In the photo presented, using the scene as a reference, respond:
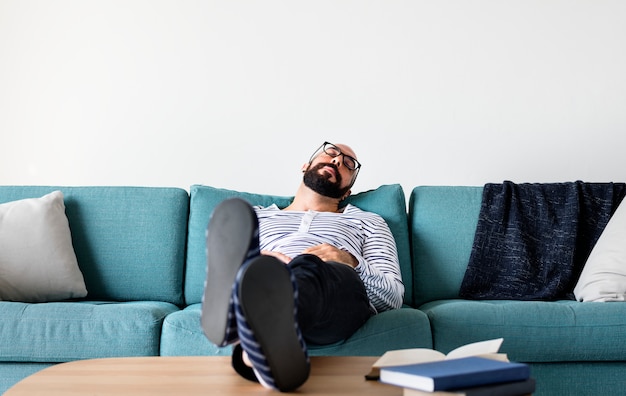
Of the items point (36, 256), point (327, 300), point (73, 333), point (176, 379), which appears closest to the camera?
point (176, 379)

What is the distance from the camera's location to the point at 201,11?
339cm

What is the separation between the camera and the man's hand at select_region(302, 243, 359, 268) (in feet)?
7.36

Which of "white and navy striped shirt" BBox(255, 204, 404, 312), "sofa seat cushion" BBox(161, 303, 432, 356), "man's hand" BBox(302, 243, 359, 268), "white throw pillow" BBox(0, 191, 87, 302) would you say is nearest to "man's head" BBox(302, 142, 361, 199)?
"white and navy striped shirt" BBox(255, 204, 404, 312)

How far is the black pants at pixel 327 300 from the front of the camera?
157cm

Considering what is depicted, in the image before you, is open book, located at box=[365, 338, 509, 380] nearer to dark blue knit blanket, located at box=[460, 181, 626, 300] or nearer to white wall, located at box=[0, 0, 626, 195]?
dark blue knit blanket, located at box=[460, 181, 626, 300]

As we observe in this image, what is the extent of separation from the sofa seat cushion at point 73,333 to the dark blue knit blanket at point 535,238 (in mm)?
1259

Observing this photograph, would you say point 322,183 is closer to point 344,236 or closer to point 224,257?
point 344,236

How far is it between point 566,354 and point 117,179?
2153mm

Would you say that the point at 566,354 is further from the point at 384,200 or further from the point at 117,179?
the point at 117,179

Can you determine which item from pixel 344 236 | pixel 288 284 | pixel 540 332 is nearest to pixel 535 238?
pixel 540 332

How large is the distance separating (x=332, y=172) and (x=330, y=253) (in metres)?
0.59

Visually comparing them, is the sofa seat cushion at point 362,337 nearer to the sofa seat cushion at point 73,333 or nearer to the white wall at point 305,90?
the sofa seat cushion at point 73,333

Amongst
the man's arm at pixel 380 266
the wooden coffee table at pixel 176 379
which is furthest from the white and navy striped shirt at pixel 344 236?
the wooden coffee table at pixel 176 379

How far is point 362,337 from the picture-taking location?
6.72 feet
